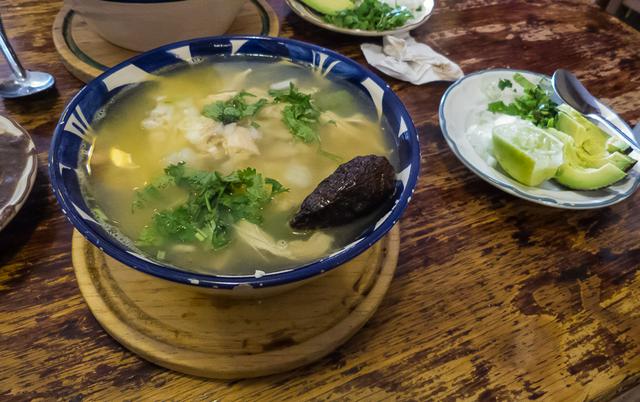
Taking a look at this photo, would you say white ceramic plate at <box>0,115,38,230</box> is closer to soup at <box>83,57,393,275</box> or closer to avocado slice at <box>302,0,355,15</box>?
soup at <box>83,57,393,275</box>

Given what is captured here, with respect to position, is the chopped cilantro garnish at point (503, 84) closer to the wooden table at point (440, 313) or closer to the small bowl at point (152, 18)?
the wooden table at point (440, 313)

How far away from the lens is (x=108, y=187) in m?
0.99

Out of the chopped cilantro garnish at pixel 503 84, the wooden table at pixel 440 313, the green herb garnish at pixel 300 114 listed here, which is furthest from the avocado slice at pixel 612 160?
the green herb garnish at pixel 300 114

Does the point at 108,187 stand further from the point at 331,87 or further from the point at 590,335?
the point at 590,335

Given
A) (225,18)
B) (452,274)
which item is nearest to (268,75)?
(225,18)

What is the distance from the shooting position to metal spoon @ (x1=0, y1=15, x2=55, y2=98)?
1412 mm

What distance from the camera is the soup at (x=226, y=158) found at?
0.91m

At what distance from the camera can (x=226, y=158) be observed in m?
1.11

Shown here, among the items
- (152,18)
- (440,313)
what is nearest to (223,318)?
(440,313)

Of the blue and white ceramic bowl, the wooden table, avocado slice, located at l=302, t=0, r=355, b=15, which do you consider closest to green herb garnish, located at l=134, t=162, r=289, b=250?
the blue and white ceramic bowl

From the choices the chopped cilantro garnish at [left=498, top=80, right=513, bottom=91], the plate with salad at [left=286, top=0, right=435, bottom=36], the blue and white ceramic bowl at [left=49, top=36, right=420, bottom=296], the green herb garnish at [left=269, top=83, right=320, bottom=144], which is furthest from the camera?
the plate with salad at [left=286, top=0, right=435, bottom=36]

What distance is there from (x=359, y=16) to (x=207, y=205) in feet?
3.95

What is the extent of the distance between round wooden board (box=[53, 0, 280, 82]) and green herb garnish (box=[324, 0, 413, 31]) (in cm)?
24

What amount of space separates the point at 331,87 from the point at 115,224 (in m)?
0.63
